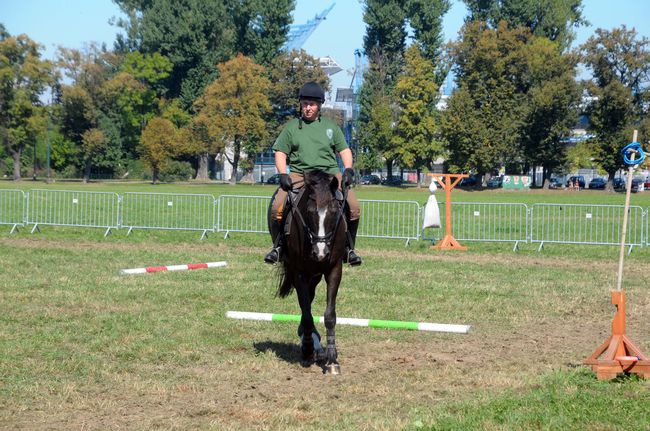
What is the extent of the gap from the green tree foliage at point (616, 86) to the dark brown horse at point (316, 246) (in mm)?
67206

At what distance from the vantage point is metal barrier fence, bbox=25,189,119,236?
2284 centimetres

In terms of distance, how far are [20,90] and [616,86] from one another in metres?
57.2

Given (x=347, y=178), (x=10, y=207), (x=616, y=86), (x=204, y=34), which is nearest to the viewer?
(x=347, y=178)

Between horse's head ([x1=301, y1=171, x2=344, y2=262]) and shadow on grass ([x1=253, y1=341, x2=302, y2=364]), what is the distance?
1378 millimetres

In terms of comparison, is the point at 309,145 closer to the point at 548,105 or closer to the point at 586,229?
the point at 586,229

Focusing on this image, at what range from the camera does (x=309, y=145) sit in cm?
825

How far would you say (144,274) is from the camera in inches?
565

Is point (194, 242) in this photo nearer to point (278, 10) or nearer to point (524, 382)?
point (524, 382)

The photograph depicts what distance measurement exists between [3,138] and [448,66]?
47.3m

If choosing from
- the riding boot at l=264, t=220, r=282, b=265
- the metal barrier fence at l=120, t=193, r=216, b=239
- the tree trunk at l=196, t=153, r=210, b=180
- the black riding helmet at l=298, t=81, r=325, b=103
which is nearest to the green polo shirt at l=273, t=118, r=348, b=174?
the black riding helmet at l=298, t=81, r=325, b=103

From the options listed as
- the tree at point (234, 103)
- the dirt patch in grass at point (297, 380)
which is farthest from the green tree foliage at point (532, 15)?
the dirt patch in grass at point (297, 380)

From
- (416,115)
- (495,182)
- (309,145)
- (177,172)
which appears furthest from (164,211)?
(177,172)

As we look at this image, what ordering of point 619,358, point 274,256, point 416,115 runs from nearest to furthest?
point 619,358 → point 274,256 → point 416,115

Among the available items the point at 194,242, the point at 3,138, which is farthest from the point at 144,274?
the point at 3,138
